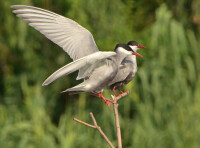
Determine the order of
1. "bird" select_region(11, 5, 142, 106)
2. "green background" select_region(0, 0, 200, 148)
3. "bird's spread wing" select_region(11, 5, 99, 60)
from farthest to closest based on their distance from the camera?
"green background" select_region(0, 0, 200, 148)
"bird's spread wing" select_region(11, 5, 99, 60)
"bird" select_region(11, 5, 142, 106)

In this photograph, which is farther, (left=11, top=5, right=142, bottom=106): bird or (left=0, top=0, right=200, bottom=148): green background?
(left=0, top=0, right=200, bottom=148): green background

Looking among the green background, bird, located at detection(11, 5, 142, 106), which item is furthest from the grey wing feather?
the green background

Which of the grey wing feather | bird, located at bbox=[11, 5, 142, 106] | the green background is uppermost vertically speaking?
bird, located at bbox=[11, 5, 142, 106]

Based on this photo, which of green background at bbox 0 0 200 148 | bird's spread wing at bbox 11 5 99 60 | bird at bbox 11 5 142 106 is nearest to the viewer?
bird at bbox 11 5 142 106

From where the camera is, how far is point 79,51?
2.96m

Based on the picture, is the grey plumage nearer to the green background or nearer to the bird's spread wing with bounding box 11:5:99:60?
the bird's spread wing with bounding box 11:5:99:60

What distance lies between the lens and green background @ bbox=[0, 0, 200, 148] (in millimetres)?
4805

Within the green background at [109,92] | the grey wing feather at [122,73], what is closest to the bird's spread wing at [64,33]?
the grey wing feather at [122,73]

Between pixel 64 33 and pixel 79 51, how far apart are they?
150mm

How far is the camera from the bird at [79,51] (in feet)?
7.29

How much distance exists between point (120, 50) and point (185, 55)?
348cm

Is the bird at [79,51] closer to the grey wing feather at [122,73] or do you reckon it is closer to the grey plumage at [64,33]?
the grey plumage at [64,33]

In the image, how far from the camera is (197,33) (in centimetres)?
635

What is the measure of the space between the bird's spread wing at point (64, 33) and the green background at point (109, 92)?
1820 mm
